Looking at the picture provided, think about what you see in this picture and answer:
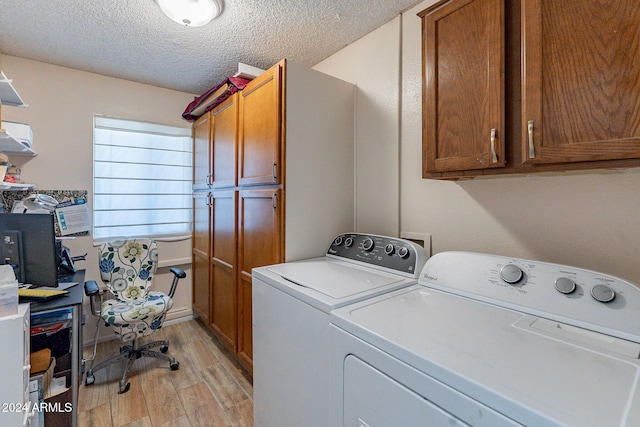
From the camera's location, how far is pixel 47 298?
1487 mm

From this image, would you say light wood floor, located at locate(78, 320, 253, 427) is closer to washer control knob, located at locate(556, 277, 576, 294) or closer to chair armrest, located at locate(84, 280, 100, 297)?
chair armrest, located at locate(84, 280, 100, 297)

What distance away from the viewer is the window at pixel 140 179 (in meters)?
2.67

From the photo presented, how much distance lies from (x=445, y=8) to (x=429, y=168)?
2.20 ft

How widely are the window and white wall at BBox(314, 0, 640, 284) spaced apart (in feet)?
6.25

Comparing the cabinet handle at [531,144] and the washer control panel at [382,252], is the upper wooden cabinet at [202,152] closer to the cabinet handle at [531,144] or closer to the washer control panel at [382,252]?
the washer control panel at [382,252]

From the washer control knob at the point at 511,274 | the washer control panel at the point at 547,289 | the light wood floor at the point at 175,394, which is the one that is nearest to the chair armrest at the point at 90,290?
the light wood floor at the point at 175,394

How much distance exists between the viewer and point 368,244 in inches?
66.9

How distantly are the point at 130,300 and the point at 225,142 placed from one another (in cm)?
150

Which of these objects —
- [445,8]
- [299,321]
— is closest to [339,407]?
[299,321]

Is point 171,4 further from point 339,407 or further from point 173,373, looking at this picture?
point 173,373

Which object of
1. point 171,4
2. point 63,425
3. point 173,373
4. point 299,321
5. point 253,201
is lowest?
point 173,373

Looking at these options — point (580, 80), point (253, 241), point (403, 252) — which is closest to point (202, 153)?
point (253, 241)

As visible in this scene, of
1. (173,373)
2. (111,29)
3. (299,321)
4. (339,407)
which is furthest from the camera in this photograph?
(173,373)

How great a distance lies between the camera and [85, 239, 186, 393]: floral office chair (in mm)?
2098
